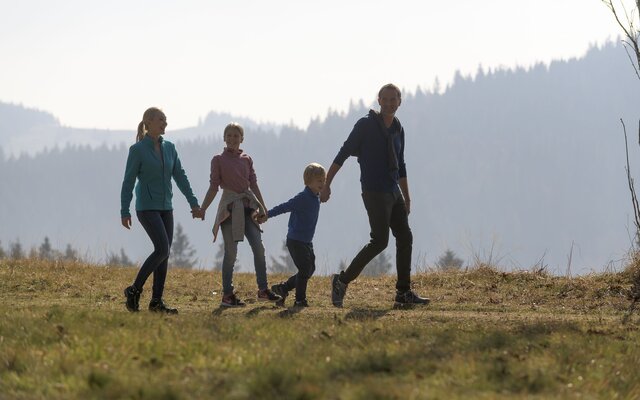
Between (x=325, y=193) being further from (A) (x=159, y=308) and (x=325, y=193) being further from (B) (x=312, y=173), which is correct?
(A) (x=159, y=308)

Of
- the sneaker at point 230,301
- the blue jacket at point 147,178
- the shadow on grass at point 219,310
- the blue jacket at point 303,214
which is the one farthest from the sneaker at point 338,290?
the blue jacket at point 147,178

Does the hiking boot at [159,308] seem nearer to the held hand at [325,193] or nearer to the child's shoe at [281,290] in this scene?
the child's shoe at [281,290]

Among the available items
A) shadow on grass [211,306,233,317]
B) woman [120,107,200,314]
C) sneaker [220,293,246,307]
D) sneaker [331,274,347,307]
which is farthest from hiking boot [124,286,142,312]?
sneaker [331,274,347,307]

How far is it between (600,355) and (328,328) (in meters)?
2.25

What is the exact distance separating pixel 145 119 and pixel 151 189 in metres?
0.78

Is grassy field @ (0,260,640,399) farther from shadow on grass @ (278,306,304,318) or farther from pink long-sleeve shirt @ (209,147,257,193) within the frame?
pink long-sleeve shirt @ (209,147,257,193)

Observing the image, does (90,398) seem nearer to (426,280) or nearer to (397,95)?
(397,95)

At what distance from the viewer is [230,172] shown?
10125 millimetres

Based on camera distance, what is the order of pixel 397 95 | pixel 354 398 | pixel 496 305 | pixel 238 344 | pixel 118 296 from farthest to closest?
pixel 118 296 < pixel 496 305 < pixel 397 95 < pixel 238 344 < pixel 354 398

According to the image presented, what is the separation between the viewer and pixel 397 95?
32.7ft

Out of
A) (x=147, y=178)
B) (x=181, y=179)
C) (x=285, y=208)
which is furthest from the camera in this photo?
(x=285, y=208)

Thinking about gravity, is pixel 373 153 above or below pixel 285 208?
above

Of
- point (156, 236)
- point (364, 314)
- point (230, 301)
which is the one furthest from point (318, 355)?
point (230, 301)

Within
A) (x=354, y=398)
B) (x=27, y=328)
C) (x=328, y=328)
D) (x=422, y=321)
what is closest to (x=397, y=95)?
(x=422, y=321)
